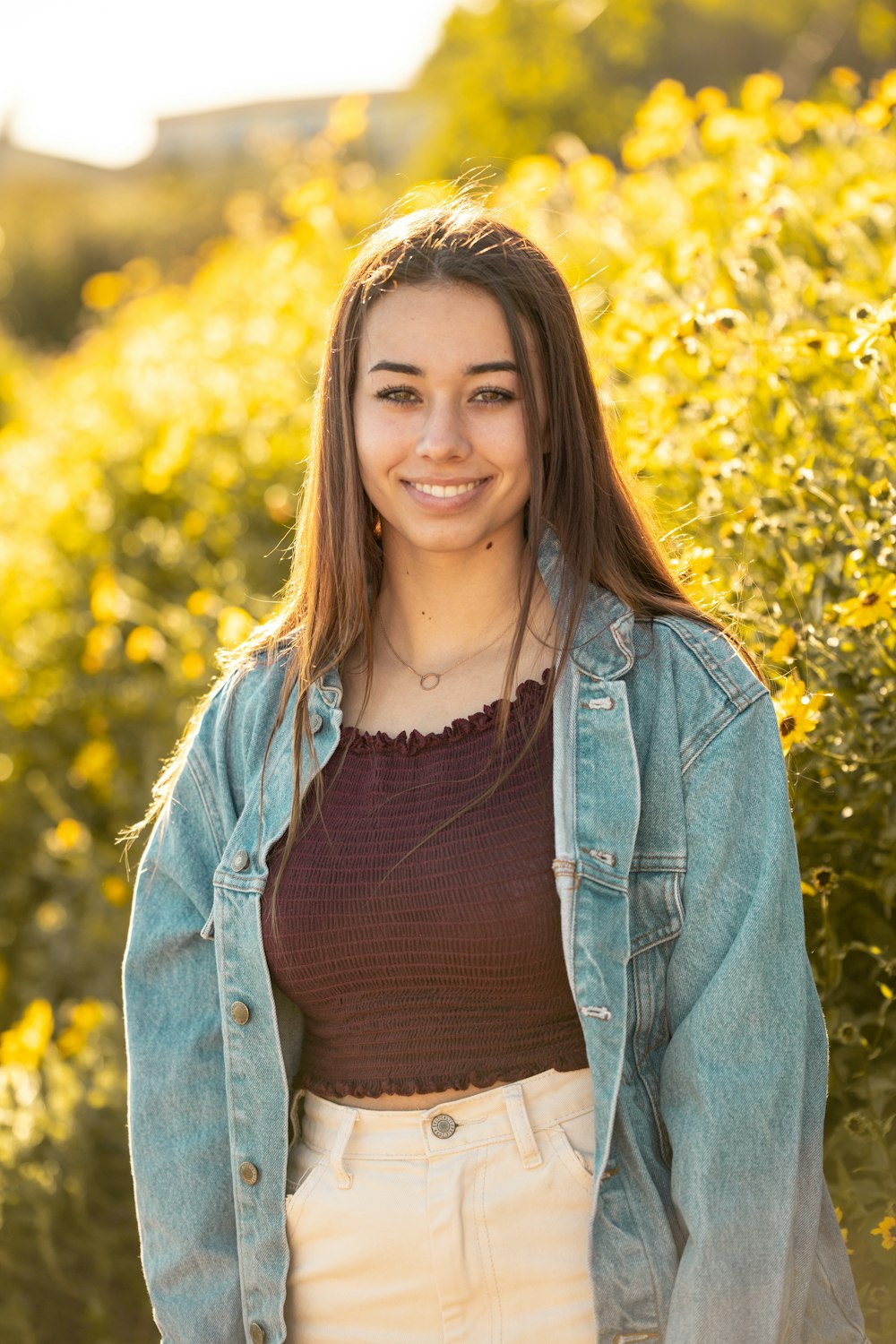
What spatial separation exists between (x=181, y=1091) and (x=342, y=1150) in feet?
0.96

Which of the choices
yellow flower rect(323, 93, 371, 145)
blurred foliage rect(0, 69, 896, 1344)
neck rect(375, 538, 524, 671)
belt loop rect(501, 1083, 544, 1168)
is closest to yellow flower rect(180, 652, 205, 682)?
blurred foliage rect(0, 69, 896, 1344)

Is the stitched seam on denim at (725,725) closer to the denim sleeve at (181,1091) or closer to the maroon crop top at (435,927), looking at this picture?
the maroon crop top at (435,927)

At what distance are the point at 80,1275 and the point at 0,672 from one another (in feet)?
6.97

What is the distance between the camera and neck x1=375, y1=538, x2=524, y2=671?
2035mm

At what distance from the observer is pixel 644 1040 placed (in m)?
1.75

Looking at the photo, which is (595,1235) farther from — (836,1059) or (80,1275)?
(80,1275)

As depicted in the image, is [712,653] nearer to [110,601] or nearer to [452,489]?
[452,489]

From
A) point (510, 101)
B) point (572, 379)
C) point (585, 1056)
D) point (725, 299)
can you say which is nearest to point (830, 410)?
point (725, 299)

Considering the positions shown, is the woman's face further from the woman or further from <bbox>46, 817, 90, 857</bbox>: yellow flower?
<bbox>46, 817, 90, 857</bbox>: yellow flower

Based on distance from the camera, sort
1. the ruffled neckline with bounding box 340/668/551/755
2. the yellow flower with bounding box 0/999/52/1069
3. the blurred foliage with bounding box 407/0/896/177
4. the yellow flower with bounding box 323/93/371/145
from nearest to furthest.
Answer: the ruffled neckline with bounding box 340/668/551/755, the yellow flower with bounding box 0/999/52/1069, the yellow flower with bounding box 323/93/371/145, the blurred foliage with bounding box 407/0/896/177

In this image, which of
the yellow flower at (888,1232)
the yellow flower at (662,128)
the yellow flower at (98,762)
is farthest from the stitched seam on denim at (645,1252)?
the yellow flower at (662,128)

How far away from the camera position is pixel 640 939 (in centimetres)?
173

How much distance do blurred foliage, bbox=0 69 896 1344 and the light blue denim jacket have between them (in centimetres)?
35

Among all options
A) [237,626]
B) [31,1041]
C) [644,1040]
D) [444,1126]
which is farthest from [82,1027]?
[644,1040]
